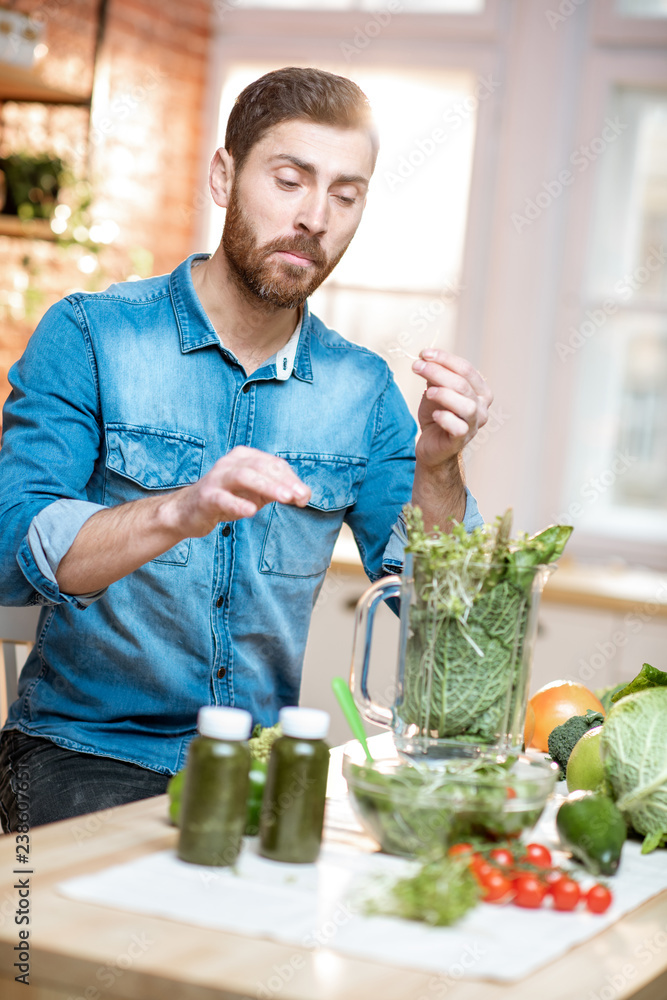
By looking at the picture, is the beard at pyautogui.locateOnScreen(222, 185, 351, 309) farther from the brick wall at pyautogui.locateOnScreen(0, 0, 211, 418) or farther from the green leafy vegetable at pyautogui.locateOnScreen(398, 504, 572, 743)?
the brick wall at pyautogui.locateOnScreen(0, 0, 211, 418)

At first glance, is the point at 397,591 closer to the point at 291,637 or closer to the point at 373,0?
the point at 291,637

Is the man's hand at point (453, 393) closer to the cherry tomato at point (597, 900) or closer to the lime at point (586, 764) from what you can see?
the lime at point (586, 764)

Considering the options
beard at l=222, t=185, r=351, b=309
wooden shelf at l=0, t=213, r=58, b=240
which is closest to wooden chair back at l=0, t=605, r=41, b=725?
beard at l=222, t=185, r=351, b=309

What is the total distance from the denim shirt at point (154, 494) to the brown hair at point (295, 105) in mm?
217

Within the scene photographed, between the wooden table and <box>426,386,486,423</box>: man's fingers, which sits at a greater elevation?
<box>426,386,486,423</box>: man's fingers

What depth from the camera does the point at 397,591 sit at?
109cm

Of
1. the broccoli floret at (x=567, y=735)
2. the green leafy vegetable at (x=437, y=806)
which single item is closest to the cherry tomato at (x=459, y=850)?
the green leafy vegetable at (x=437, y=806)

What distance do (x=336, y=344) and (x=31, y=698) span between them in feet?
2.30

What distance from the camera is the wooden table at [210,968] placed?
0.68 m

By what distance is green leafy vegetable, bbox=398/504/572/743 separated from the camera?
3.37 feet

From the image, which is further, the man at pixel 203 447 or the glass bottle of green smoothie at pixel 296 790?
the man at pixel 203 447

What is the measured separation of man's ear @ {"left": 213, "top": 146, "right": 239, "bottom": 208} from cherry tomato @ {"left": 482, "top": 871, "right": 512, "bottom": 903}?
1047mm

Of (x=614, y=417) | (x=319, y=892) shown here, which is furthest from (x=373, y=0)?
(x=319, y=892)

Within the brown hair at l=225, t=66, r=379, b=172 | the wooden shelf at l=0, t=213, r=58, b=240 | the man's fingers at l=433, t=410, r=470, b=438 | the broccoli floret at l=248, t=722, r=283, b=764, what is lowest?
the broccoli floret at l=248, t=722, r=283, b=764
